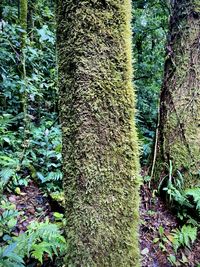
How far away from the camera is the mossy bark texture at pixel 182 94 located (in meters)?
3.59

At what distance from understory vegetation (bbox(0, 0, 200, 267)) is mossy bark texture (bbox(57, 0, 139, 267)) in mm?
710

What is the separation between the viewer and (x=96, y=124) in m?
1.69

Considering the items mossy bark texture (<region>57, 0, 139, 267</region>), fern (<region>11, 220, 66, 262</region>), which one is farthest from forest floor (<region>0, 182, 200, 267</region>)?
mossy bark texture (<region>57, 0, 139, 267</region>)

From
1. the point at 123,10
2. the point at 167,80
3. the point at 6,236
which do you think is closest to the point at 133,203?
the point at 123,10

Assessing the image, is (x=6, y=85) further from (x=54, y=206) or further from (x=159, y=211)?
(x=159, y=211)

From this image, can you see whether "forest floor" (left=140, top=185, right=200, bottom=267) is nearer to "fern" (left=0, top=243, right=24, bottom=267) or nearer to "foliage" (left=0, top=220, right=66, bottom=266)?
"foliage" (left=0, top=220, right=66, bottom=266)

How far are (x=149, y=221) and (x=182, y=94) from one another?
5.18ft

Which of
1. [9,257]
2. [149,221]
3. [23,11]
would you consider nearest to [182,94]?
[149,221]

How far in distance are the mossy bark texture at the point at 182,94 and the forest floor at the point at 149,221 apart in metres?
0.55

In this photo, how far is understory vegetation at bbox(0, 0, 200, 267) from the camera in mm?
2592

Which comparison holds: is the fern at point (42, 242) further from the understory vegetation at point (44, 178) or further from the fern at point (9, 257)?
the fern at point (9, 257)

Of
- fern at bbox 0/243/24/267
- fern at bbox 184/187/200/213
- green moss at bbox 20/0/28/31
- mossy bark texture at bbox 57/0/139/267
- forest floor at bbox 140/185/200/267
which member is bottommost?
forest floor at bbox 140/185/200/267

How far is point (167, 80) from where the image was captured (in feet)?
12.6

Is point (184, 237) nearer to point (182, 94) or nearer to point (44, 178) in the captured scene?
point (182, 94)
